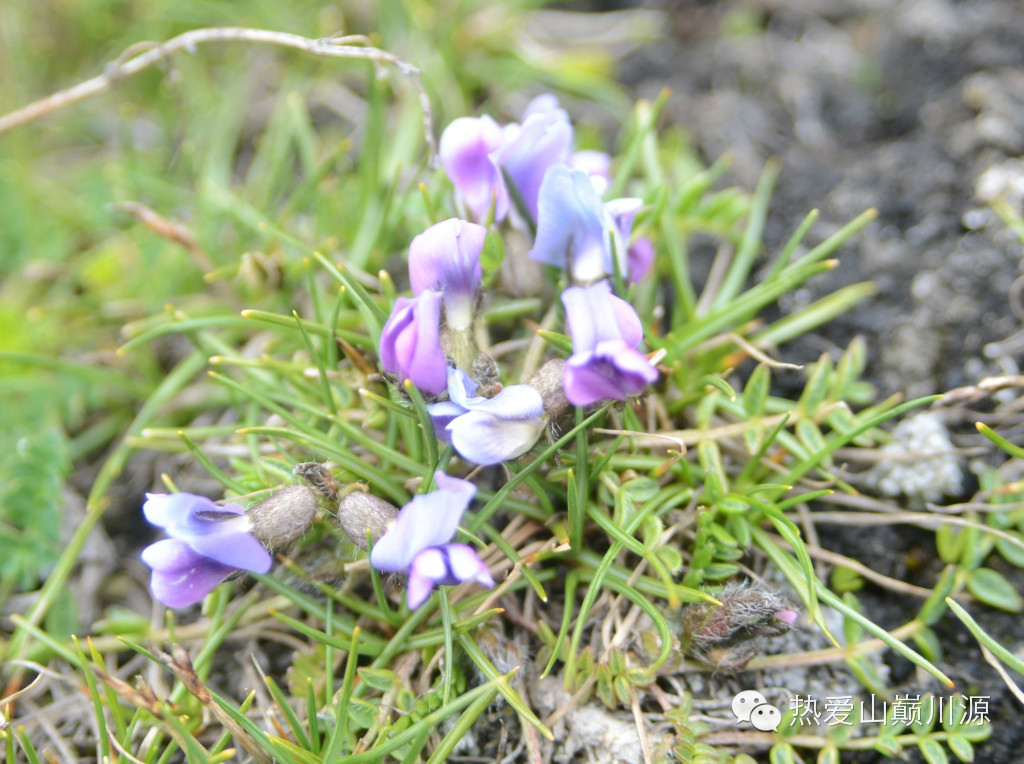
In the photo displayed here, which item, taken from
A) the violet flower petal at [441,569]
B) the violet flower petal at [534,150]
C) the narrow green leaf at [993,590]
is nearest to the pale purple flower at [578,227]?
the violet flower petal at [534,150]

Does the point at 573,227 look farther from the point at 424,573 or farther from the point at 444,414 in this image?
the point at 424,573

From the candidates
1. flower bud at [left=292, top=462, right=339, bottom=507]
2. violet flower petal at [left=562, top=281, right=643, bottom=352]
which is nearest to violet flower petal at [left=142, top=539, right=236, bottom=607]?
flower bud at [left=292, top=462, right=339, bottom=507]

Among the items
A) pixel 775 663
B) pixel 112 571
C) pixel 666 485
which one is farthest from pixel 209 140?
pixel 775 663

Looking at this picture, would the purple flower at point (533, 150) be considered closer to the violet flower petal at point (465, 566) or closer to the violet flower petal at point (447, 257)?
the violet flower petal at point (447, 257)

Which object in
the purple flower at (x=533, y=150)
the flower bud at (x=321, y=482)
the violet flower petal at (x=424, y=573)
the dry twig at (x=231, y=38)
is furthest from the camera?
the dry twig at (x=231, y=38)

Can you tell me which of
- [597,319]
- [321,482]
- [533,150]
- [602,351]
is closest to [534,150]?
[533,150]

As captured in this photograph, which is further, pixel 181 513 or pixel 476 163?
pixel 476 163

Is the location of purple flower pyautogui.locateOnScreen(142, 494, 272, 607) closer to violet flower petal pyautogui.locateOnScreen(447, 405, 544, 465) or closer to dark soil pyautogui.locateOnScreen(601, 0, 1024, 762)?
violet flower petal pyautogui.locateOnScreen(447, 405, 544, 465)
